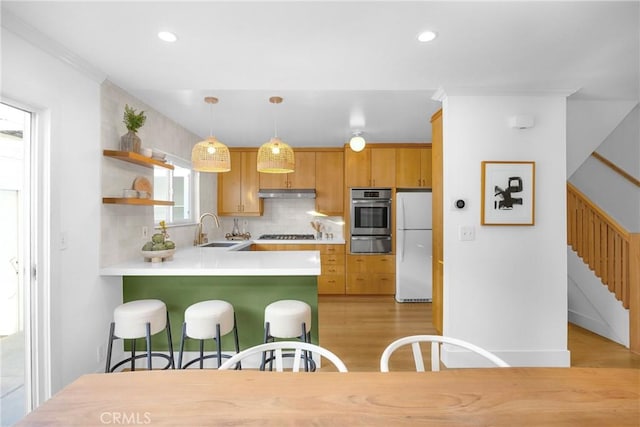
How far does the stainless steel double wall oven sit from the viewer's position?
4.50 metres

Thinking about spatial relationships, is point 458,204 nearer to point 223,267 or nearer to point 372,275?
point 223,267

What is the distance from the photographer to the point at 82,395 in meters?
0.89

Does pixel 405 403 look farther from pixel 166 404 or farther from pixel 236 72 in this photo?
pixel 236 72

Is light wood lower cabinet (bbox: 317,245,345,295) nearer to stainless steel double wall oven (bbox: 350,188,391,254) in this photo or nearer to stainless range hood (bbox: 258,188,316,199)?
stainless steel double wall oven (bbox: 350,188,391,254)

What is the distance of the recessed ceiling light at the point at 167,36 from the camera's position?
169 centimetres

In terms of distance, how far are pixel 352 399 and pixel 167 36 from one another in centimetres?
200

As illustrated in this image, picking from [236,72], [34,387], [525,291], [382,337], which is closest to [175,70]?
[236,72]

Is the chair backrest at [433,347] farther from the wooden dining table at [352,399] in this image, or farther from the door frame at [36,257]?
the door frame at [36,257]

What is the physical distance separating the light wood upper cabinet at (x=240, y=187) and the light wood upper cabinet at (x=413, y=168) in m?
2.22

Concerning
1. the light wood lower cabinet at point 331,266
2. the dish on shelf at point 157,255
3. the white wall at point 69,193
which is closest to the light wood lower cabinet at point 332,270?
the light wood lower cabinet at point 331,266

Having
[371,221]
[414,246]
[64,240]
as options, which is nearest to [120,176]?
[64,240]

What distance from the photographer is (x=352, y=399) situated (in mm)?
877

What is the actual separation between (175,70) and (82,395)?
202 cm

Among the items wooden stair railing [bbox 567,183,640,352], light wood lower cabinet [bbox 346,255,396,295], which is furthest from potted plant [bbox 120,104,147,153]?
wooden stair railing [bbox 567,183,640,352]
